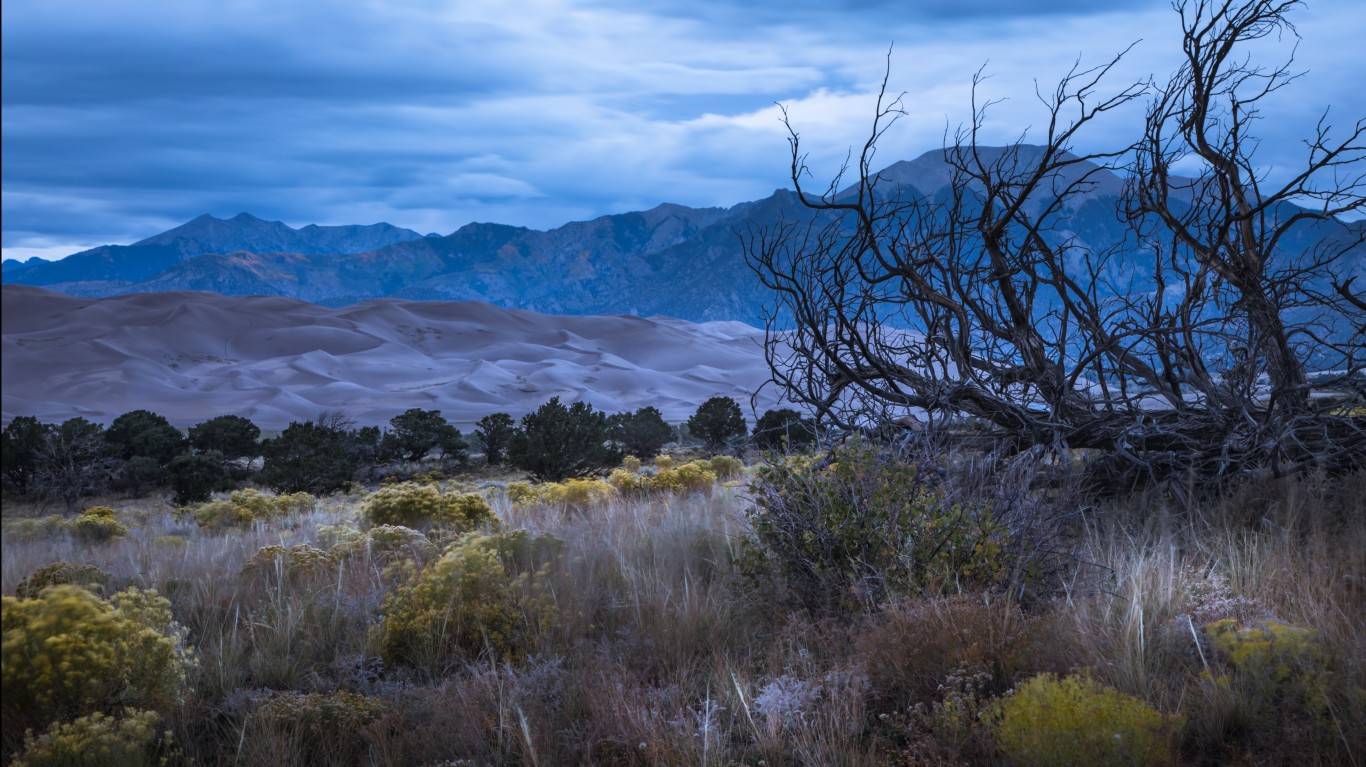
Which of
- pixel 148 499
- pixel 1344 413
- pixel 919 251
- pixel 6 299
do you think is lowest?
pixel 148 499

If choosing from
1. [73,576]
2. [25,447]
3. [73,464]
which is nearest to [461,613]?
[73,576]

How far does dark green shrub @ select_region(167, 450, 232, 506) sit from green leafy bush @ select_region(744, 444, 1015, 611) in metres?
16.7

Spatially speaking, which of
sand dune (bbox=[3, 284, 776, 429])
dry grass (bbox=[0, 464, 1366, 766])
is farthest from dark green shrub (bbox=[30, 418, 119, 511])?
sand dune (bbox=[3, 284, 776, 429])

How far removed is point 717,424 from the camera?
27.9 m

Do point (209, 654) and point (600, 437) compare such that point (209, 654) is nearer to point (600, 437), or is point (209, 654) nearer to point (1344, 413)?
point (1344, 413)

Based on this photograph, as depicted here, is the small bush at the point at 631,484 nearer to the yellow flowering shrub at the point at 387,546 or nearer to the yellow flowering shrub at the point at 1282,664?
the yellow flowering shrub at the point at 387,546

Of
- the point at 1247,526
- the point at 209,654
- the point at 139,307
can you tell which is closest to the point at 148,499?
the point at 209,654

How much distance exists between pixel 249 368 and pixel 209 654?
11633cm

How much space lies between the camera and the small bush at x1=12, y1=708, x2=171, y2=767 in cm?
320

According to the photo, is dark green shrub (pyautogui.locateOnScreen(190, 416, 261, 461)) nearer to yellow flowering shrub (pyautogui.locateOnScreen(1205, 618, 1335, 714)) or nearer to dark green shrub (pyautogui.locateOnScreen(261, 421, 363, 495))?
dark green shrub (pyautogui.locateOnScreen(261, 421, 363, 495))

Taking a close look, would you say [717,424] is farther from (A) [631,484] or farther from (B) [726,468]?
(A) [631,484]

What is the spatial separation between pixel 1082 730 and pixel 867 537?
6.89 feet

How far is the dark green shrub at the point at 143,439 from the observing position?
77.0ft

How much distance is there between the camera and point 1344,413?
7.57 metres
